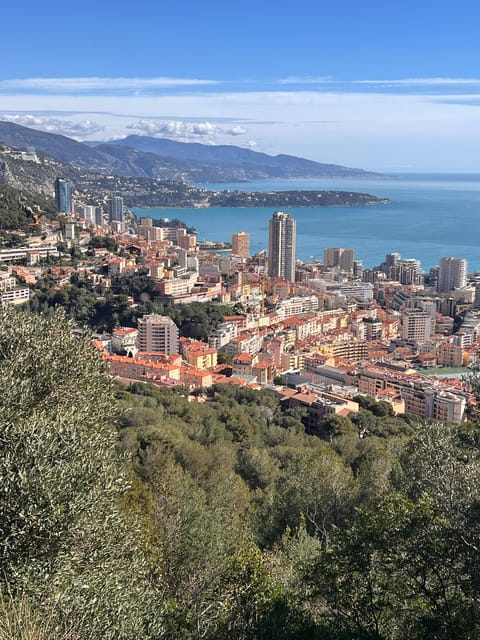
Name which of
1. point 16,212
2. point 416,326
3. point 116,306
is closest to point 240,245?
point 16,212

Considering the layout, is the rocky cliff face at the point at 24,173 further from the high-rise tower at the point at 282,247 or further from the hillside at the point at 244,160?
the hillside at the point at 244,160

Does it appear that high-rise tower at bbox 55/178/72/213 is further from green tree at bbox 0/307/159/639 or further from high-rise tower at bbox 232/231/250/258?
green tree at bbox 0/307/159/639

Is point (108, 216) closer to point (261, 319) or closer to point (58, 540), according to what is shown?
point (261, 319)

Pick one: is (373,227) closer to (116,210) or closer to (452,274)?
(116,210)

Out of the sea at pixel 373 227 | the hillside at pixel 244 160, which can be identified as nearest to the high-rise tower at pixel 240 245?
the sea at pixel 373 227

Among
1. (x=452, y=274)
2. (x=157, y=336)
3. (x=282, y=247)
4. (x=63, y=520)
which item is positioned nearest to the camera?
(x=63, y=520)

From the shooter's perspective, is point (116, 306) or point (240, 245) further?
point (240, 245)

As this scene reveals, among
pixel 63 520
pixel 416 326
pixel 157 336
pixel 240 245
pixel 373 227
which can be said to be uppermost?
pixel 63 520

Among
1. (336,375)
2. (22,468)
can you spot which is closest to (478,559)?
(22,468)
